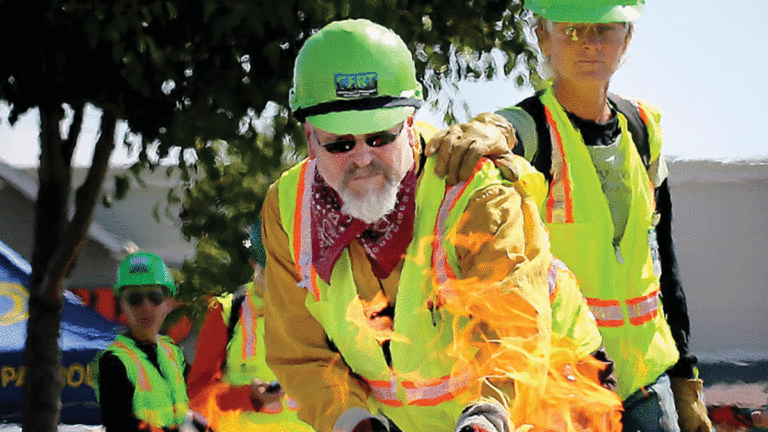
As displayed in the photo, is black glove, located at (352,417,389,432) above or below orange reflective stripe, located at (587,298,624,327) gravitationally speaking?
below

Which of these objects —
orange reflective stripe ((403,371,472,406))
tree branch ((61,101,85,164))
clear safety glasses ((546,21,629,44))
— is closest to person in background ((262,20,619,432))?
orange reflective stripe ((403,371,472,406))

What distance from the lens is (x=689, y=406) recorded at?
3559mm

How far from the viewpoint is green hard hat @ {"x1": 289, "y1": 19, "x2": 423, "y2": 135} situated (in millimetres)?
2719

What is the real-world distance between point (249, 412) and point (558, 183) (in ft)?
8.21

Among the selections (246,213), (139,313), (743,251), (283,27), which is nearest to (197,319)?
(246,213)

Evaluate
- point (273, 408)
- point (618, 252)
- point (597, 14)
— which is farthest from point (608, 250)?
point (273, 408)

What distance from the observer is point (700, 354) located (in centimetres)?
1944

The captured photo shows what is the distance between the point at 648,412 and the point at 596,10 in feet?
3.88

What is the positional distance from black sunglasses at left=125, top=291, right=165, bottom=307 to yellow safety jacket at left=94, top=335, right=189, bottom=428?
0.63ft

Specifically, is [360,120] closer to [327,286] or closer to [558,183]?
[327,286]

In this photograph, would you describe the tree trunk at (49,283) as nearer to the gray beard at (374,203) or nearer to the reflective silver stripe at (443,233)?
the gray beard at (374,203)

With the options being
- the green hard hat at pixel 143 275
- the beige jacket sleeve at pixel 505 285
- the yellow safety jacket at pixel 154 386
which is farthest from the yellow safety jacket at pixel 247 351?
the beige jacket sleeve at pixel 505 285

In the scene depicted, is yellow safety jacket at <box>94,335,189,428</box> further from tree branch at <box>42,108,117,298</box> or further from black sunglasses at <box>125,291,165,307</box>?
tree branch at <box>42,108,117,298</box>

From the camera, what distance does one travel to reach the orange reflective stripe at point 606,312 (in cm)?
329
